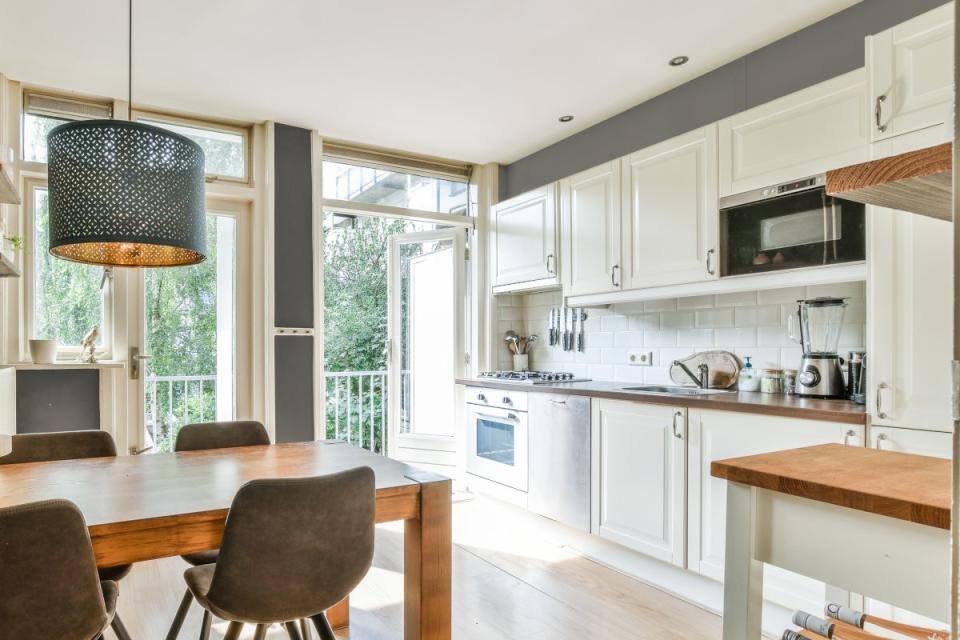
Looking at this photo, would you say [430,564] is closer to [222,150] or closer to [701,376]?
[701,376]

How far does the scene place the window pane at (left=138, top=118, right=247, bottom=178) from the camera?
12.3 ft

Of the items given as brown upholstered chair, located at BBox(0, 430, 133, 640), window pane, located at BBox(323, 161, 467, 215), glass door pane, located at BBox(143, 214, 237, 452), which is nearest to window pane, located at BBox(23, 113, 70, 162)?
glass door pane, located at BBox(143, 214, 237, 452)

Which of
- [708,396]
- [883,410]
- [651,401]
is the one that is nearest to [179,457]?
[651,401]

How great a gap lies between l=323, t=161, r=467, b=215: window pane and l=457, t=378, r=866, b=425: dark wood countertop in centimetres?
194

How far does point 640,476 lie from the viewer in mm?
2789

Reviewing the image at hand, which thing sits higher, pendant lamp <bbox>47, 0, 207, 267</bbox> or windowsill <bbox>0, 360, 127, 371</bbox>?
pendant lamp <bbox>47, 0, 207, 267</bbox>

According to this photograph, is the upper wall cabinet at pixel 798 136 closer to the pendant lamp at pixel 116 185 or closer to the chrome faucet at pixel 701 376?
the chrome faucet at pixel 701 376

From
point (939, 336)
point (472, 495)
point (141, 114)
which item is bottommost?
point (472, 495)

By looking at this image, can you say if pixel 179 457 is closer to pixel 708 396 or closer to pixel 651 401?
pixel 651 401

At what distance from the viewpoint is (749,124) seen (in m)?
2.62

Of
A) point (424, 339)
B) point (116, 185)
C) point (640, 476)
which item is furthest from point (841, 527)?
point (424, 339)

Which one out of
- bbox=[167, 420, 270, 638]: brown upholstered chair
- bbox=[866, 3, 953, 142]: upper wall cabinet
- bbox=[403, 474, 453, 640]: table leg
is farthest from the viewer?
bbox=[167, 420, 270, 638]: brown upholstered chair

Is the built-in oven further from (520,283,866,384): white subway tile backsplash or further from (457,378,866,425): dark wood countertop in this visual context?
(520,283,866,384): white subway tile backsplash

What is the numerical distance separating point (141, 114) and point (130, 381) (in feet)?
5.29
